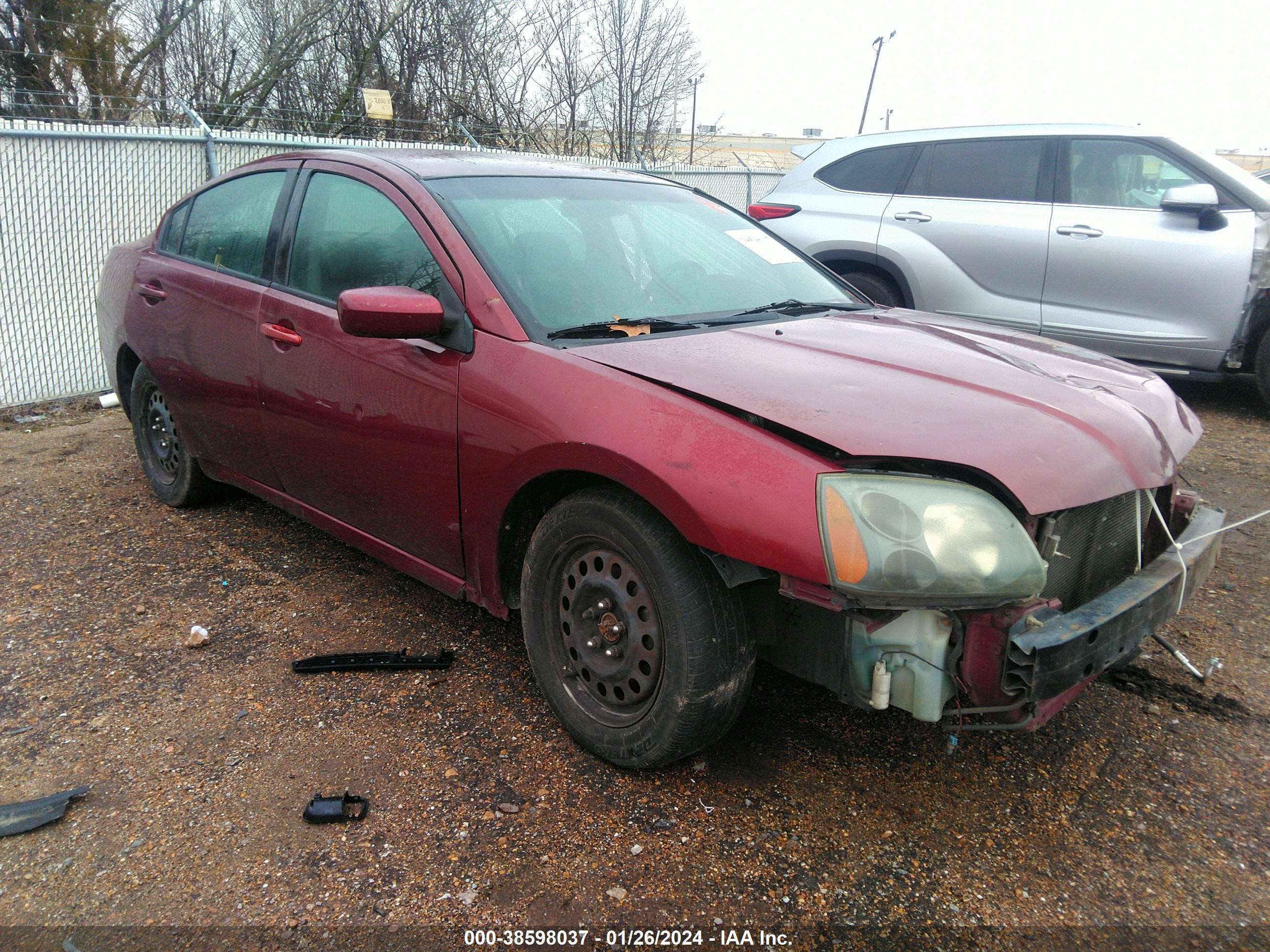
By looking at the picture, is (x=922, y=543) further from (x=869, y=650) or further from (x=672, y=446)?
(x=672, y=446)

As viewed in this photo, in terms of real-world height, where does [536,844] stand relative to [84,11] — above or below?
below

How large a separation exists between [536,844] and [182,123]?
12301 millimetres

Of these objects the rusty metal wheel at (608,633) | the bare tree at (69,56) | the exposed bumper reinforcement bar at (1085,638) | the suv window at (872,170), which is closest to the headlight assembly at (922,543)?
the exposed bumper reinforcement bar at (1085,638)

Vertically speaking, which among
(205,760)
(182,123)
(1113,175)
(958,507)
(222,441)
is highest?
(182,123)

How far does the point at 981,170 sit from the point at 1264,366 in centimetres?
223

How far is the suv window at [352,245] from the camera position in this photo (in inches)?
117

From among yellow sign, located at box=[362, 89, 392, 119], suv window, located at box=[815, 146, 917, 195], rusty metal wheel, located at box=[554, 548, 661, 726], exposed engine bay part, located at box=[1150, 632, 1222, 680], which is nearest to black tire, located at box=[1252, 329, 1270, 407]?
suv window, located at box=[815, 146, 917, 195]

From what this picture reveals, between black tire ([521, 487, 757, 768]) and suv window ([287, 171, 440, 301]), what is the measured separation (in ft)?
3.14

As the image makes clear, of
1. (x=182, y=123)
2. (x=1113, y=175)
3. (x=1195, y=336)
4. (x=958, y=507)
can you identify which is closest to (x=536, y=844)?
(x=958, y=507)

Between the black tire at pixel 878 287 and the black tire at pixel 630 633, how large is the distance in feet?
15.7

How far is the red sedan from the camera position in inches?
79.7

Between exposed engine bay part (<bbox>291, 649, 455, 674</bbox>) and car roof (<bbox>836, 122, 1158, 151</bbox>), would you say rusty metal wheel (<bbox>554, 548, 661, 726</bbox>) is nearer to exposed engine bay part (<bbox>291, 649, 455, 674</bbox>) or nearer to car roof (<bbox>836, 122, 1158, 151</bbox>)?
exposed engine bay part (<bbox>291, 649, 455, 674</bbox>)

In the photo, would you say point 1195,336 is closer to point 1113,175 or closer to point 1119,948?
point 1113,175

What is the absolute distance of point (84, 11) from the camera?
11109mm
